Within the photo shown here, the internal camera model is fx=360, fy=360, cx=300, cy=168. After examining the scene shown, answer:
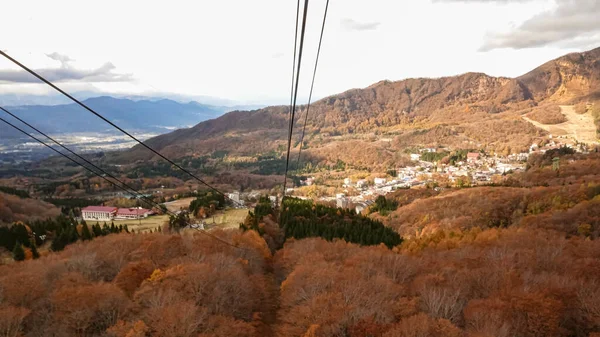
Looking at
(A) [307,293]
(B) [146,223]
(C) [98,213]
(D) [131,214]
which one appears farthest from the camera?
(C) [98,213]

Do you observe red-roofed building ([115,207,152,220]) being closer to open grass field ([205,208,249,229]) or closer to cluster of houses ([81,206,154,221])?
cluster of houses ([81,206,154,221])

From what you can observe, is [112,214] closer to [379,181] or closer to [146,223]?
[146,223]

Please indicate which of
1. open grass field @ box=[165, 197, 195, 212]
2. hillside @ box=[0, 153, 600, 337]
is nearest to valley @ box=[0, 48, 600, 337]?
hillside @ box=[0, 153, 600, 337]

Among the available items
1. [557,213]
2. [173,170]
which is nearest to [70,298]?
[557,213]

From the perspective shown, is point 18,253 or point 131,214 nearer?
point 18,253

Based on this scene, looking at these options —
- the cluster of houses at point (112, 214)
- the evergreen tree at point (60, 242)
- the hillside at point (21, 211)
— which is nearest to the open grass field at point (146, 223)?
the cluster of houses at point (112, 214)

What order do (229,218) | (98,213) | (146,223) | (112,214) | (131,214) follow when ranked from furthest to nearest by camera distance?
1. (98,213)
2. (131,214)
3. (112,214)
4. (229,218)
5. (146,223)

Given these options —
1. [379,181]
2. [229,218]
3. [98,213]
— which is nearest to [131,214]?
[98,213]

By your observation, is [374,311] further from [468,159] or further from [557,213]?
[468,159]
